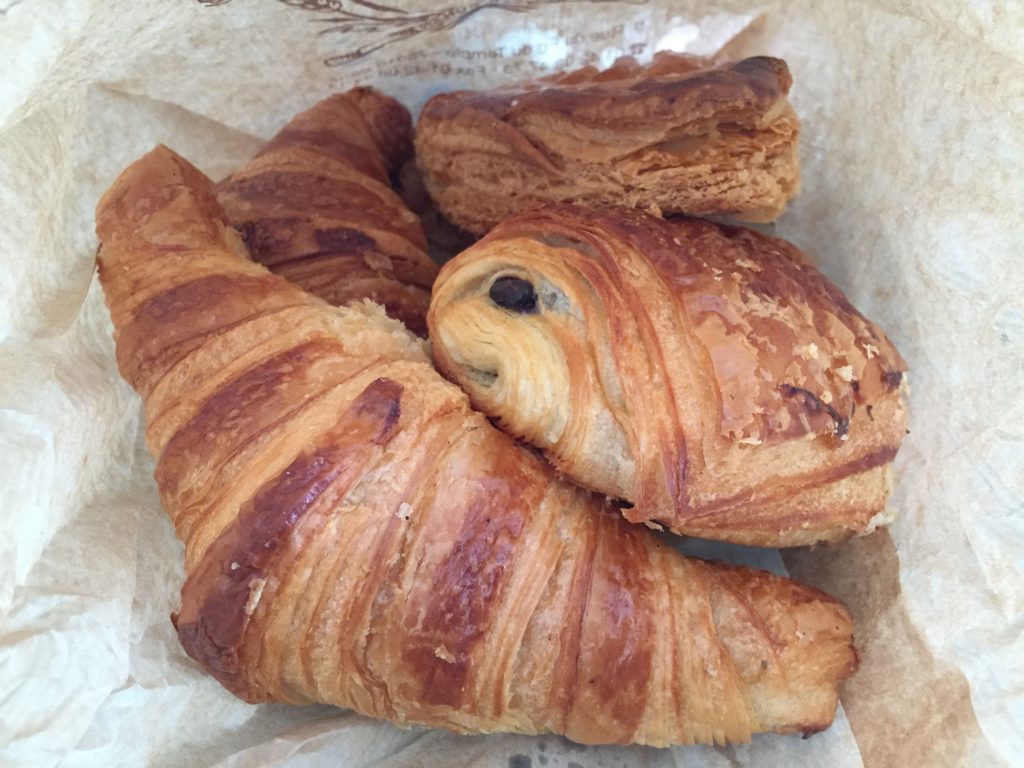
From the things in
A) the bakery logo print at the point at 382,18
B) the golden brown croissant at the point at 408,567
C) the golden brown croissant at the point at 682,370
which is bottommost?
the golden brown croissant at the point at 408,567

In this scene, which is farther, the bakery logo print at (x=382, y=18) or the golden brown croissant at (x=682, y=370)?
the bakery logo print at (x=382, y=18)

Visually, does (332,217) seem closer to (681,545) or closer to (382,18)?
(382,18)

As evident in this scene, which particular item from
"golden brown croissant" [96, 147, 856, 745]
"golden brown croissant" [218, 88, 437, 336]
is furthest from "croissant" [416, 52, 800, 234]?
"golden brown croissant" [96, 147, 856, 745]

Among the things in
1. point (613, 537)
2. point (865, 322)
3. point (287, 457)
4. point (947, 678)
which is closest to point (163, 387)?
point (287, 457)

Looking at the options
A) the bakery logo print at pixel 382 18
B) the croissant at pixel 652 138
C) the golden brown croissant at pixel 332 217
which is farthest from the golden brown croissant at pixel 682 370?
the bakery logo print at pixel 382 18

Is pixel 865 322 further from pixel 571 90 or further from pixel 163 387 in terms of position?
pixel 163 387

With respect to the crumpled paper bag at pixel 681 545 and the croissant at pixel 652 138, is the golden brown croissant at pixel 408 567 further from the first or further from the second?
the croissant at pixel 652 138
